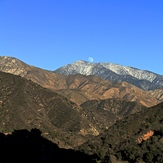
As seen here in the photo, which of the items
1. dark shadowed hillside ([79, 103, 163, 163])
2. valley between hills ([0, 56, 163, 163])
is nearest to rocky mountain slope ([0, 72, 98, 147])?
valley between hills ([0, 56, 163, 163])

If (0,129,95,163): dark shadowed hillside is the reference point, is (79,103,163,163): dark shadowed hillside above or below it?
above

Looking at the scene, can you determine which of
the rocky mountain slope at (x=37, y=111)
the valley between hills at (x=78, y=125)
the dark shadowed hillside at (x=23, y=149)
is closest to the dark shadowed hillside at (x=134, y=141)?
the valley between hills at (x=78, y=125)

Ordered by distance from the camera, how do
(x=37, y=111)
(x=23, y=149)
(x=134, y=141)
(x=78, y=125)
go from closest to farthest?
(x=23, y=149)
(x=134, y=141)
(x=78, y=125)
(x=37, y=111)

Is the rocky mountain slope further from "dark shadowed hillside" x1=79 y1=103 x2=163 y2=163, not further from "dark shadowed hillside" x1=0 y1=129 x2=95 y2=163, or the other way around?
"dark shadowed hillside" x1=0 y1=129 x2=95 y2=163

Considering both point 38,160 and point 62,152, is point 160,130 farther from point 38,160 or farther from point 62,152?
point 38,160

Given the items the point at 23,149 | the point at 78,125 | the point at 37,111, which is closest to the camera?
the point at 23,149

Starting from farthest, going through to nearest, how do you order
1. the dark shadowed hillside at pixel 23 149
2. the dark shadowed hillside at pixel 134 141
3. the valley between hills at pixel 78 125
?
the valley between hills at pixel 78 125 → the dark shadowed hillside at pixel 134 141 → the dark shadowed hillside at pixel 23 149

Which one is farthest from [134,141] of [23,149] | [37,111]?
[37,111]

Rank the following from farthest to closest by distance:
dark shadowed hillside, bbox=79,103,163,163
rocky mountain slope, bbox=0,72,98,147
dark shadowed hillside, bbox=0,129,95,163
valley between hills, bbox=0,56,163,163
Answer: rocky mountain slope, bbox=0,72,98,147
valley between hills, bbox=0,56,163,163
dark shadowed hillside, bbox=79,103,163,163
dark shadowed hillside, bbox=0,129,95,163

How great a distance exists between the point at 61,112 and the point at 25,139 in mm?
93107

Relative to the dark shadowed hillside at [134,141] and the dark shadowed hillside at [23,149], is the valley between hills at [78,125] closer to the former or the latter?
the dark shadowed hillside at [134,141]

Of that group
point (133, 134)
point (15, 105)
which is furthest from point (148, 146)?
point (15, 105)

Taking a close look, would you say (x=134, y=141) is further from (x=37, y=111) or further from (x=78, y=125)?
(x=37, y=111)

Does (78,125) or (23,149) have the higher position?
(78,125)
